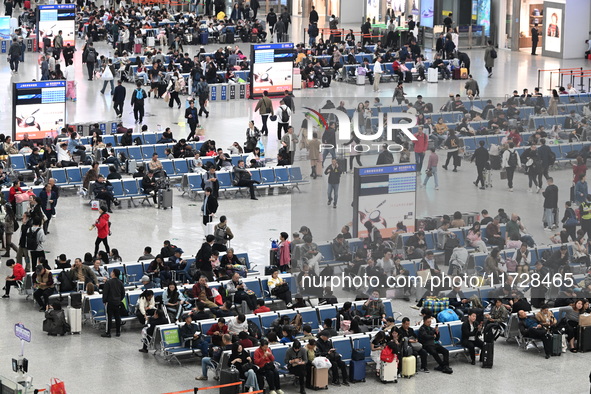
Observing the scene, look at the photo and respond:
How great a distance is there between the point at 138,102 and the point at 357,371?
70.3 ft

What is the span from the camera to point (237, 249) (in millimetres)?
30125

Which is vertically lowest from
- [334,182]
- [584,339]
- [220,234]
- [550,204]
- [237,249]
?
[584,339]

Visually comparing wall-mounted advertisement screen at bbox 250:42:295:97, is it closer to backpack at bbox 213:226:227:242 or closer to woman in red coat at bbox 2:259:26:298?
backpack at bbox 213:226:227:242

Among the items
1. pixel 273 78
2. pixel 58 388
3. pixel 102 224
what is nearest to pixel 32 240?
pixel 102 224

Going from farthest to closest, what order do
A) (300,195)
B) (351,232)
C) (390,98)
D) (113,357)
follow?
1. (390,98)
2. (300,195)
3. (351,232)
4. (113,357)

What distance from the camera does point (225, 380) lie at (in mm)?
21547

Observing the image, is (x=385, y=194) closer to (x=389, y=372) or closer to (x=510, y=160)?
(x=389, y=372)

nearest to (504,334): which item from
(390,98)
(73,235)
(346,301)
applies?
(346,301)

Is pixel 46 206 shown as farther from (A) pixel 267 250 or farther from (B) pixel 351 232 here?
(B) pixel 351 232

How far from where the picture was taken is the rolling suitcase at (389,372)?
22.5m

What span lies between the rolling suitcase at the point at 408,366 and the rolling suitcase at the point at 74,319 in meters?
5.92

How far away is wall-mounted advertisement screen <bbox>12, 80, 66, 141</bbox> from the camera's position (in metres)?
37.6

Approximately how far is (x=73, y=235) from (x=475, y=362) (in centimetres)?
1113

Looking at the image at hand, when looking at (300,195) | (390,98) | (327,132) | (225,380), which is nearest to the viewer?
(225,380)
